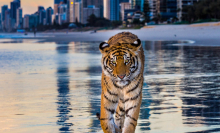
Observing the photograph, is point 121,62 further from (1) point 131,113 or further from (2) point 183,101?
(2) point 183,101

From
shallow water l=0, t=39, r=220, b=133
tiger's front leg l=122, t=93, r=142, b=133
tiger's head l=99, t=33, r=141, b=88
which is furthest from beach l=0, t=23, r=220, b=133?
tiger's head l=99, t=33, r=141, b=88

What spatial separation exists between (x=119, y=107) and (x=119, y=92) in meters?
1.15

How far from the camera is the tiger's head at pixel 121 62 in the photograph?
5.19 m

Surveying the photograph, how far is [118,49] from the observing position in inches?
212

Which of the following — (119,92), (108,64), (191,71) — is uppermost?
(108,64)

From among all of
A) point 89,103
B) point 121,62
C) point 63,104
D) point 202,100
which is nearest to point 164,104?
point 202,100

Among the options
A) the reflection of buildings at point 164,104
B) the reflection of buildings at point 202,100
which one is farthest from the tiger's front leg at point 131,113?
the reflection of buildings at point 202,100

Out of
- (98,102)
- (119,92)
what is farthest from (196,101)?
(119,92)

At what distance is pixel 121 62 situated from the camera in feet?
17.1

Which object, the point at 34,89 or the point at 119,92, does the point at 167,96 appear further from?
the point at 119,92

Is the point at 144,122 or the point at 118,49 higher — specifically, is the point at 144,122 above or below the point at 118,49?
below

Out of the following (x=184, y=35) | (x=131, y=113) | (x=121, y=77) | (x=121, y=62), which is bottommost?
(x=184, y=35)

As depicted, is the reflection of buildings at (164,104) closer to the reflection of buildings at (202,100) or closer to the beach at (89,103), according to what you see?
the beach at (89,103)

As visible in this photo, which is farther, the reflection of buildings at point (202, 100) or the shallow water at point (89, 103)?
the reflection of buildings at point (202, 100)
